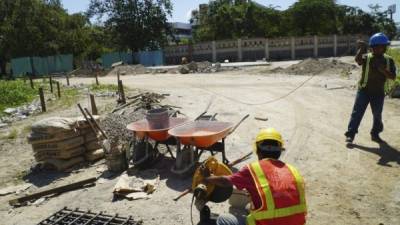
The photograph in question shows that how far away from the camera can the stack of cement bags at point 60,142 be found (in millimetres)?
7496

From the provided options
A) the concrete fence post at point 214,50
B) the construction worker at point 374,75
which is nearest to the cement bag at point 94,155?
the construction worker at point 374,75

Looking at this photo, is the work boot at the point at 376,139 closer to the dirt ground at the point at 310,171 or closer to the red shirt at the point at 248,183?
the dirt ground at the point at 310,171

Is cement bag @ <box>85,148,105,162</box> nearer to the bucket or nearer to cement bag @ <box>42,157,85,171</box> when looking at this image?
cement bag @ <box>42,157,85,171</box>

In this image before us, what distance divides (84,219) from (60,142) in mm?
2608

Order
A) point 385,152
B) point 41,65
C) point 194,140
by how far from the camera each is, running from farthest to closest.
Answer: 1. point 41,65
2. point 385,152
3. point 194,140

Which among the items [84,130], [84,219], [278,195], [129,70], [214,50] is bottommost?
[84,219]

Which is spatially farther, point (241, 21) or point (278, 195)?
point (241, 21)

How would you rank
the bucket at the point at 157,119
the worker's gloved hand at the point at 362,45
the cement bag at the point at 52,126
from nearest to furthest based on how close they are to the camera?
the bucket at the point at 157,119 < the worker's gloved hand at the point at 362,45 < the cement bag at the point at 52,126

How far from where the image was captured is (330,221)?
4852 millimetres

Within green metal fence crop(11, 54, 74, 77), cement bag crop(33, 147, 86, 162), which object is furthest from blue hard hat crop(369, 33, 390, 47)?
green metal fence crop(11, 54, 74, 77)

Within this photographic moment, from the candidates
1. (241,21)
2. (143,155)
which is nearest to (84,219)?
(143,155)

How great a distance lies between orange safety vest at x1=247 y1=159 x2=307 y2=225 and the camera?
293 cm

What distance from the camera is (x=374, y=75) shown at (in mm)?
7145

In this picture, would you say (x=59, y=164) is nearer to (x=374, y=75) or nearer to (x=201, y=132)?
(x=201, y=132)
